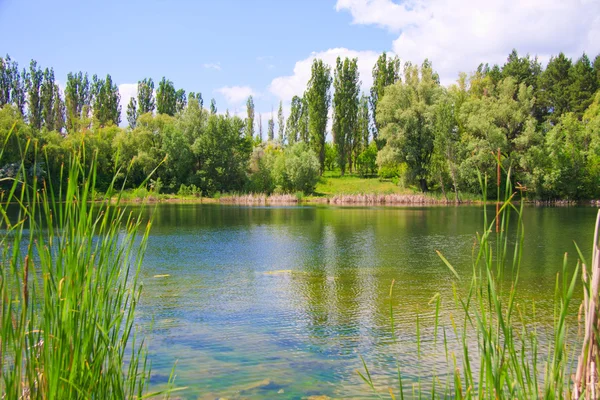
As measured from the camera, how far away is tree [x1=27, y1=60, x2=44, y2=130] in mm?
57000

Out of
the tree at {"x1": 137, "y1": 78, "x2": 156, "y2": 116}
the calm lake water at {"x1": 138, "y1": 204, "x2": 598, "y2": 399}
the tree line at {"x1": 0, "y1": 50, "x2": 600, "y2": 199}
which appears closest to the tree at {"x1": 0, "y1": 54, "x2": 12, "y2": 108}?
the tree line at {"x1": 0, "y1": 50, "x2": 600, "y2": 199}

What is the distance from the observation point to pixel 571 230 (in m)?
18.8

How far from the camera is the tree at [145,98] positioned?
62781 mm

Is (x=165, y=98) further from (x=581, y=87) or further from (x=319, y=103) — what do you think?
(x=581, y=87)

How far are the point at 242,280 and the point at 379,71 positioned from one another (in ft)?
150

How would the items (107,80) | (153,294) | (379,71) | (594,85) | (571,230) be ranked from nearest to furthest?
(153,294) < (571,230) < (594,85) < (379,71) < (107,80)

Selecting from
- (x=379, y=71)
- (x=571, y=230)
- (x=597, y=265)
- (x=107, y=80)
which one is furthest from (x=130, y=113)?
(x=597, y=265)

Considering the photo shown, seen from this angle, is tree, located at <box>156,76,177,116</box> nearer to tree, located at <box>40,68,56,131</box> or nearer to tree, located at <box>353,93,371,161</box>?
tree, located at <box>40,68,56,131</box>

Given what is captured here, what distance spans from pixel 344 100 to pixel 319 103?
2.73m

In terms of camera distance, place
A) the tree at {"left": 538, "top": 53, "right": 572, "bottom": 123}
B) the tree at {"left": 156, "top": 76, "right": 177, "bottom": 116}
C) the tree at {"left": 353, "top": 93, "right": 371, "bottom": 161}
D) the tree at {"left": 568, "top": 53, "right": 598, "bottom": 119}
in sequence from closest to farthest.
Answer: the tree at {"left": 568, "top": 53, "right": 598, "bottom": 119} → the tree at {"left": 538, "top": 53, "right": 572, "bottom": 123} → the tree at {"left": 353, "top": 93, "right": 371, "bottom": 161} → the tree at {"left": 156, "top": 76, "right": 177, "bottom": 116}

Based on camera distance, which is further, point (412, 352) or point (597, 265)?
point (412, 352)

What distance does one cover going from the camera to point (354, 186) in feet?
162

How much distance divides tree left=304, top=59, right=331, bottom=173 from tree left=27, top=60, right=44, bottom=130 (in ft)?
104

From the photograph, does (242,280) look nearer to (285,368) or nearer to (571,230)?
(285,368)
